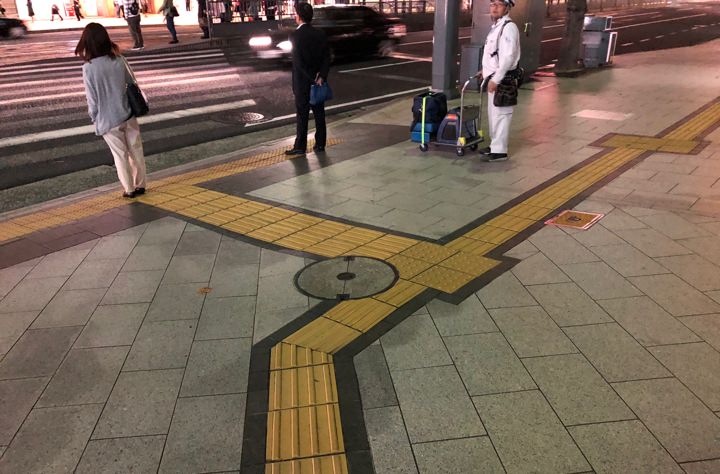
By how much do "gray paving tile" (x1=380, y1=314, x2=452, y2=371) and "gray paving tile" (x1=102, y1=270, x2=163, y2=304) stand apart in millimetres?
1929

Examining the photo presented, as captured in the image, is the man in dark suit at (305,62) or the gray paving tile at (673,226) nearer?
the gray paving tile at (673,226)

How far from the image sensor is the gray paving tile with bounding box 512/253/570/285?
14.1ft

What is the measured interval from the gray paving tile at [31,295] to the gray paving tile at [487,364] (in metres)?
3.11

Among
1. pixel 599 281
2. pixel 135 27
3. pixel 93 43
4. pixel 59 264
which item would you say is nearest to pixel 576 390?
pixel 599 281

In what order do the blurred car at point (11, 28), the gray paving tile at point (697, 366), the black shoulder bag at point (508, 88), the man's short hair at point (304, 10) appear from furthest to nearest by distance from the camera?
the blurred car at point (11, 28) → the man's short hair at point (304, 10) → the black shoulder bag at point (508, 88) → the gray paving tile at point (697, 366)

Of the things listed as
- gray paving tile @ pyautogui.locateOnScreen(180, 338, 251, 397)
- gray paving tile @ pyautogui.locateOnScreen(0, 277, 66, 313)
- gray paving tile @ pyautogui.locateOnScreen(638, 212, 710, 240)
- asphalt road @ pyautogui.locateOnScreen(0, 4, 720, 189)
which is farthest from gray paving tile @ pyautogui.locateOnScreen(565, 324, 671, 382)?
asphalt road @ pyautogui.locateOnScreen(0, 4, 720, 189)

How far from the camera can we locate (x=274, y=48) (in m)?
17.1

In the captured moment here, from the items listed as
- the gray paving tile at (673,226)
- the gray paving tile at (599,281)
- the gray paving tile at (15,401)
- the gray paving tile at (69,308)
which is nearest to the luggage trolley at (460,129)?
the gray paving tile at (673,226)

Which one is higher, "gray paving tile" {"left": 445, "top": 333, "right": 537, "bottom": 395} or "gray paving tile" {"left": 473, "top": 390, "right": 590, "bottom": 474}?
"gray paving tile" {"left": 445, "top": 333, "right": 537, "bottom": 395}

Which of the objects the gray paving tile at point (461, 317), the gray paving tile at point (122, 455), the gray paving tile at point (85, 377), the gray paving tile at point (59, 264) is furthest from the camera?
the gray paving tile at point (59, 264)

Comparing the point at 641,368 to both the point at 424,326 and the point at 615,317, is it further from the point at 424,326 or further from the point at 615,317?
the point at 424,326

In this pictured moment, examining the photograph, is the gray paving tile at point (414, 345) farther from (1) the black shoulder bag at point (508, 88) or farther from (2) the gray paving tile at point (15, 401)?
(1) the black shoulder bag at point (508, 88)

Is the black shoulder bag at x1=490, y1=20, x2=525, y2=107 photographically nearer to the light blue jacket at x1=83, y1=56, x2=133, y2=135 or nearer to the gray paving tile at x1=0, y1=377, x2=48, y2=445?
the light blue jacket at x1=83, y1=56, x2=133, y2=135

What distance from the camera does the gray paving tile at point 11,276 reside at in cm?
451
